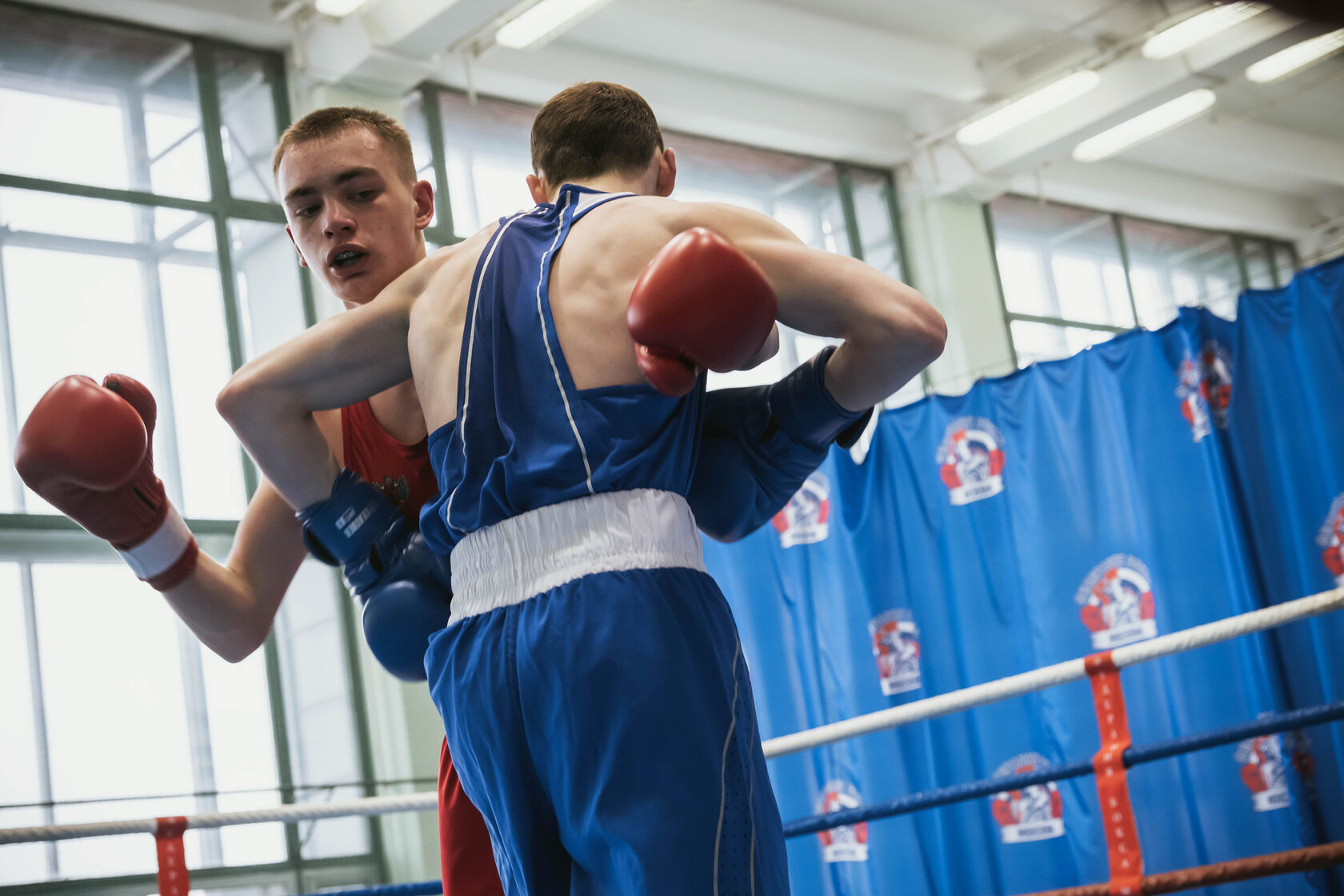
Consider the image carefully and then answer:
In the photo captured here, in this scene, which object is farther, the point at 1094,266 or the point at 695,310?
the point at 1094,266

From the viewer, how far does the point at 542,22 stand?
18.8 ft

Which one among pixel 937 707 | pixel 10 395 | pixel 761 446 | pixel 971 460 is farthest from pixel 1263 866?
pixel 10 395

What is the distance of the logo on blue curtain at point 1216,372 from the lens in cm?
452

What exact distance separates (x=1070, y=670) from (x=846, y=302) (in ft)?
6.00

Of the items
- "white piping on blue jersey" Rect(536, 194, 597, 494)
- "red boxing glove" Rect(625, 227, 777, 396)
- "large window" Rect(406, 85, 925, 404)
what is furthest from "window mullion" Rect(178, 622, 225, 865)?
"red boxing glove" Rect(625, 227, 777, 396)

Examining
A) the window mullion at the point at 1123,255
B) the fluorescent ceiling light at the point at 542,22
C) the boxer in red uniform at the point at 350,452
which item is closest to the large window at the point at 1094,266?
the window mullion at the point at 1123,255

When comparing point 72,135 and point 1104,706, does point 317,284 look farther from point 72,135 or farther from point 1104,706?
point 1104,706

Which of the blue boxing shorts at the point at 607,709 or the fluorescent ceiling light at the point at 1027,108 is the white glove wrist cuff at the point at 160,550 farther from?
the fluorescent ceiling light at the point at 1027,108

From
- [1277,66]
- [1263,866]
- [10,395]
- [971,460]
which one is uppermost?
[1277,66]

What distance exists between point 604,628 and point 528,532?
0.50ft

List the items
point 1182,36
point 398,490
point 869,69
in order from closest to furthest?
point 398,490 → point 1182,36 → point 869,69

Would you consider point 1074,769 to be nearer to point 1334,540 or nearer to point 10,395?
point 1334,540

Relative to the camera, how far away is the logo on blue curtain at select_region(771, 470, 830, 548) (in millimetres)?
5188

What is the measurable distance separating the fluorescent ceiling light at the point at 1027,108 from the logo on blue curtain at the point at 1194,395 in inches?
110
